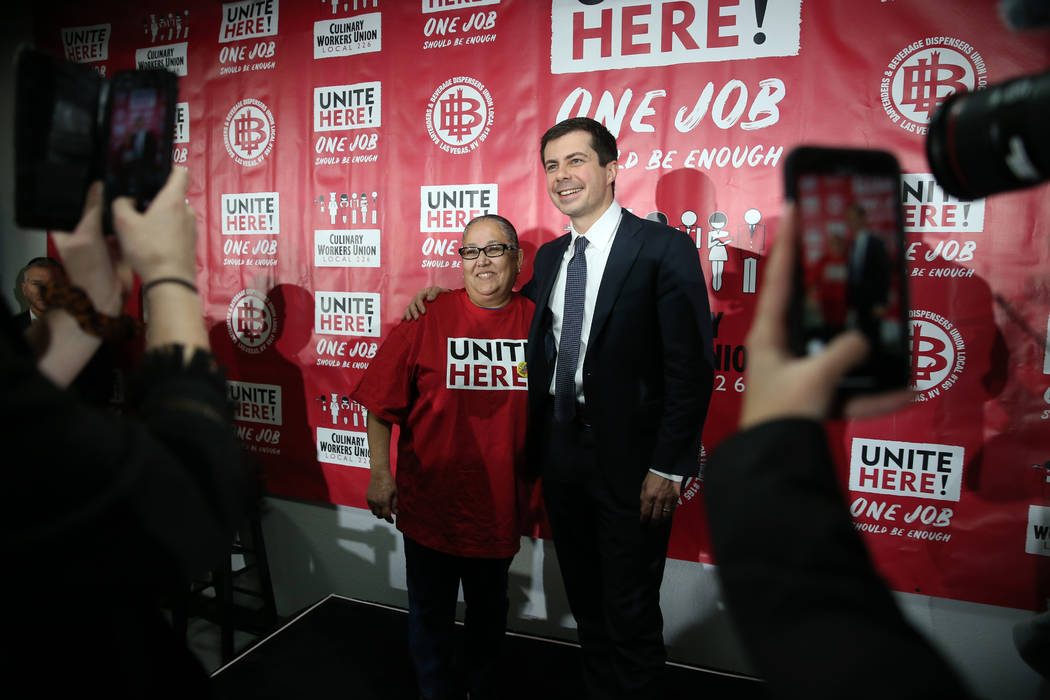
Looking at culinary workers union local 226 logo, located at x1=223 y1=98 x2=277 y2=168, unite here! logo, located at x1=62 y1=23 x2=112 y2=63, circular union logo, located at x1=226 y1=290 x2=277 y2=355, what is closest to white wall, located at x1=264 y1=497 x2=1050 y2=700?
circular union logo, located at x1=226 y1=290 x2=277 y2=355

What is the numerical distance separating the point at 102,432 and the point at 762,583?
53 cm

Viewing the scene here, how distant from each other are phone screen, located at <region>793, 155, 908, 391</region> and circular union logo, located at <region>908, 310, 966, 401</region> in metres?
1.58

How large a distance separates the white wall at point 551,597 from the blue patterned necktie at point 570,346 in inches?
35.9

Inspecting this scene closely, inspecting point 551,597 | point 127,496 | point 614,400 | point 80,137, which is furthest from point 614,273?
point 551,597

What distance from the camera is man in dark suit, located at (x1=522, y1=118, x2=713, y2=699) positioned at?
4.95 feet

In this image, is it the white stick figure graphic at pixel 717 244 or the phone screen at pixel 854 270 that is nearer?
the phone screen at pixel 854 270

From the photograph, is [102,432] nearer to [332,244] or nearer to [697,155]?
[697,155]

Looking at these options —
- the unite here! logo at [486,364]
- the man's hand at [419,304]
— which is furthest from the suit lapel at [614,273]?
the man's hand at [419,304]

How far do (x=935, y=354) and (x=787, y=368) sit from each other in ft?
5.65

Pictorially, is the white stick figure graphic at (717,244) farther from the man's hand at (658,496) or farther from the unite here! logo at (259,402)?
the unite here! logo at (259,402)

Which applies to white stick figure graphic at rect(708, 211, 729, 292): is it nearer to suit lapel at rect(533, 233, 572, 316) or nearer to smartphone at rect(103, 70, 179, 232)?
suit lapel at rect(533, 233, 572, 316)

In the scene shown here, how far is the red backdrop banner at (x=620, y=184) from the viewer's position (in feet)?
5.60

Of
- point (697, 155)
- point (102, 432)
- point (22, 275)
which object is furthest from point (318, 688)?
point (22, 275)

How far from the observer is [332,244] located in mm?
2432
